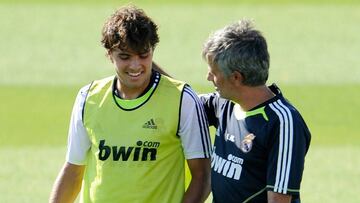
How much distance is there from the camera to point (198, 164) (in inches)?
205

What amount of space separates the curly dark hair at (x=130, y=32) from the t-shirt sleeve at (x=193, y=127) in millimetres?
334

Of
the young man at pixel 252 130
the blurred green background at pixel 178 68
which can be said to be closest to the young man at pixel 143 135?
the young man at pixel 252 130

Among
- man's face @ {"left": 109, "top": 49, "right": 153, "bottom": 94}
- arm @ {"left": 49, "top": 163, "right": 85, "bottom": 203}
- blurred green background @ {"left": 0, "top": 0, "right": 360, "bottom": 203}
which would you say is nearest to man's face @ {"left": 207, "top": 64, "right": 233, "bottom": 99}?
man's face @ {"left": 109, "top": 49, "right": 153, "bottom": 94}

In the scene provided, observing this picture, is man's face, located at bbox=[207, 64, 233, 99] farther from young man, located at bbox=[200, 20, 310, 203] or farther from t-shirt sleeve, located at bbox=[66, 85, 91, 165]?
t-shirt sleeve, located at bbox=[66, 85, 91, 165]

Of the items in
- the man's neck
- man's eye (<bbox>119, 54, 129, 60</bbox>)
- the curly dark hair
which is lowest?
the man's neck

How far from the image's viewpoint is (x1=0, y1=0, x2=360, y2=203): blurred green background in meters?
9.29

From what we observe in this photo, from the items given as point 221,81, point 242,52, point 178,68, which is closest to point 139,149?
point 221,81

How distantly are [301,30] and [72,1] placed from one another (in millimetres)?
3629

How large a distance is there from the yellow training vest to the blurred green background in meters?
3.48

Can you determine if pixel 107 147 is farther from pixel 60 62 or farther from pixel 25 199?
pixel 60 62

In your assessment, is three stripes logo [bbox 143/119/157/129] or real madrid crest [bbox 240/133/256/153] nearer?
real madrid crest [bbox 240/133/256/153]

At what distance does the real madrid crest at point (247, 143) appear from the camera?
4.88 meters

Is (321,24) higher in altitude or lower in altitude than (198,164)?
higher

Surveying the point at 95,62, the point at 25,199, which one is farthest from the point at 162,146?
the point at 95,62
